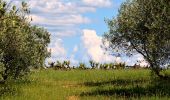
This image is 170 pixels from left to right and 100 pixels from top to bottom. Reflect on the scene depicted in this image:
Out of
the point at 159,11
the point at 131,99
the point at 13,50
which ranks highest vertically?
the point at 159,11

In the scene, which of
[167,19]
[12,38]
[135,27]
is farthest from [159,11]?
[12,38]

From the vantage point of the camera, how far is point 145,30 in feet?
141

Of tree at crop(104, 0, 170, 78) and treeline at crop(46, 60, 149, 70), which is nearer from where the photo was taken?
tree at crop(104, 0, 170, 78)

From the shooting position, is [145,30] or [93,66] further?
[93,66]

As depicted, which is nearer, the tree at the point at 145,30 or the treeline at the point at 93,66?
the tree at the point at 145,30

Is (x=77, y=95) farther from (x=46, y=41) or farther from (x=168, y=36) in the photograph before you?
(x=46, y=41)

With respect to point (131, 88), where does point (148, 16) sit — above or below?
above

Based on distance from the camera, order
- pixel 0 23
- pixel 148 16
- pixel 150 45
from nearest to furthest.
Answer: pixel 0 23, pixel 150 45, pixel 148 16

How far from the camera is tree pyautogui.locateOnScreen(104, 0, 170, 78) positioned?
35.8 metres

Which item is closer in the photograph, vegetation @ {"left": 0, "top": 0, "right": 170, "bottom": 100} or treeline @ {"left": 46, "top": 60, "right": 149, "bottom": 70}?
vegetation @ {"left": 0, "top": 0, "right": 170, "bottom": 100}

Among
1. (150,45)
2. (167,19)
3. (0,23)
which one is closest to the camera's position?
(0,23)

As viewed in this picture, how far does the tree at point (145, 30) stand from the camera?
35781 mm

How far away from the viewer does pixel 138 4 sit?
43469 millimetres

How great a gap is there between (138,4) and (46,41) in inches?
670
